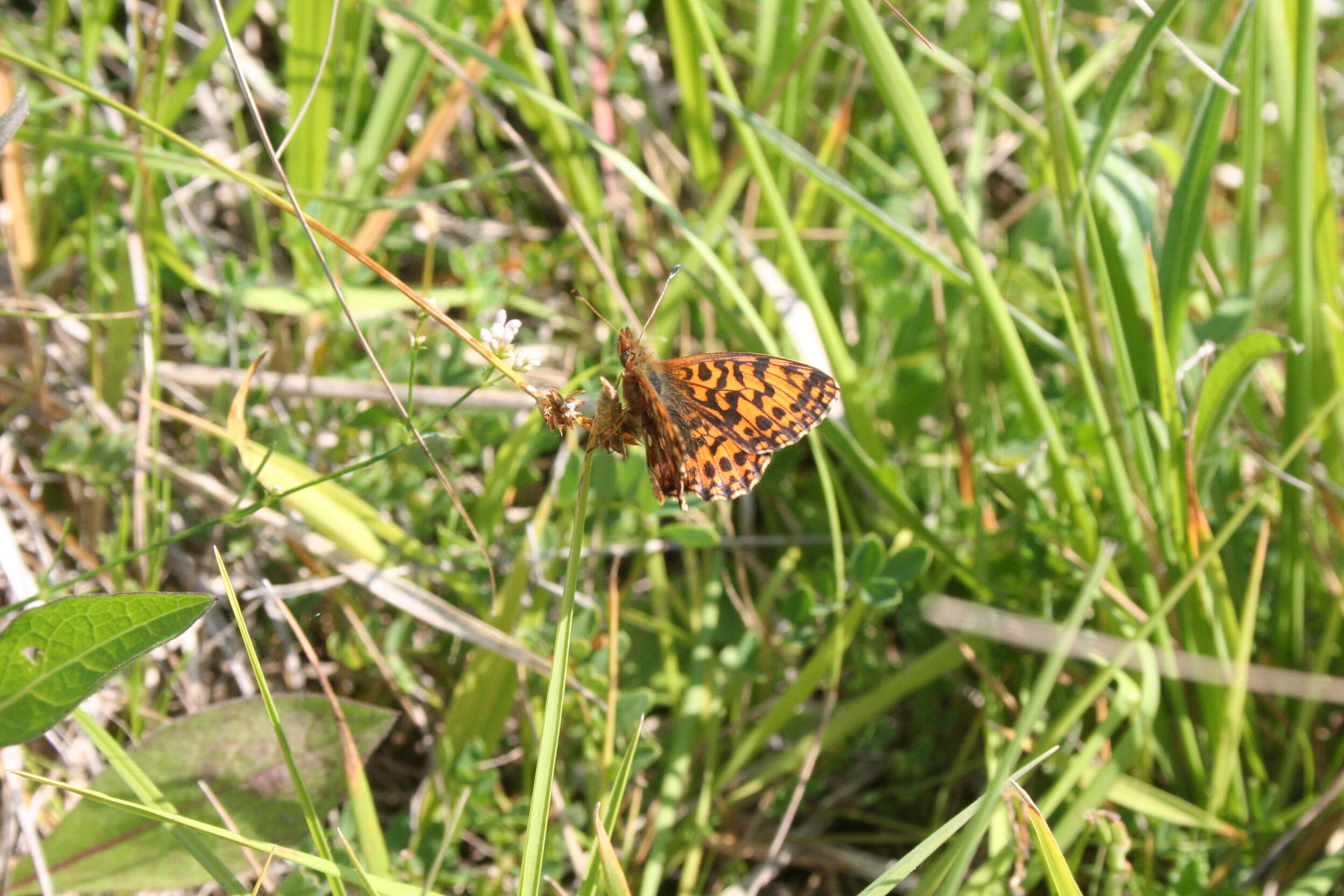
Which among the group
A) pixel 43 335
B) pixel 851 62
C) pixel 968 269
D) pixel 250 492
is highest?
pixel 851 62

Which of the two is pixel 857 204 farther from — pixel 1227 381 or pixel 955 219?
pixel 1227 381

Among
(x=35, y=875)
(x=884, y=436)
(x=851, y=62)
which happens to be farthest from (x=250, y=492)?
(x=851, y=62)

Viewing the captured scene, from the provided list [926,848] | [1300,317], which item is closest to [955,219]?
[1300,317]

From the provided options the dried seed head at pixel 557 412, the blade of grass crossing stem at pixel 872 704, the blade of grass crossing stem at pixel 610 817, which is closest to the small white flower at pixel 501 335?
the dried seed head at pixel 557 412

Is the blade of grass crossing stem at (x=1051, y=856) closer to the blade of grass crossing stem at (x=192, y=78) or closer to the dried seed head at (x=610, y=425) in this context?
the dried seed head at (x=610, y=425)

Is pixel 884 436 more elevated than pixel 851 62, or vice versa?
pixel 851 62

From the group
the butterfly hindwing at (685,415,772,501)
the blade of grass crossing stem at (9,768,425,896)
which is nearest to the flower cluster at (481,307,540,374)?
the butterfly hindwing at (685,415,772,501)

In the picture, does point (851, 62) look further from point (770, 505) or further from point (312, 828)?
point (312, 828)
